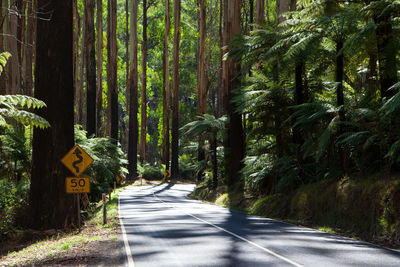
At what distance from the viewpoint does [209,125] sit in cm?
2945

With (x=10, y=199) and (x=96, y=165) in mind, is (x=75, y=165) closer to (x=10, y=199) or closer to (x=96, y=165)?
(x=10, y=199)

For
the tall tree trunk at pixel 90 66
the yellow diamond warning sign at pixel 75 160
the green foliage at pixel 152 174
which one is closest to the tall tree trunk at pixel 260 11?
the tall tree trunk at pixel 90 66

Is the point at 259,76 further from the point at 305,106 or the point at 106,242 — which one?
the point at 106,242

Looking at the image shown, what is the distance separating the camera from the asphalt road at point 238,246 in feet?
29.8

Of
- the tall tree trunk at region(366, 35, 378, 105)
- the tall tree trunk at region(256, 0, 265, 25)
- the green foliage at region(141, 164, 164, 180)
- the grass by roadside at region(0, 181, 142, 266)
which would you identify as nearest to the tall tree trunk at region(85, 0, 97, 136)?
the tall tree trunk at region(256, 0, 265, 25)

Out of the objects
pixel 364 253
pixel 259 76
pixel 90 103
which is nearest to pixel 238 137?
pixel 259 76

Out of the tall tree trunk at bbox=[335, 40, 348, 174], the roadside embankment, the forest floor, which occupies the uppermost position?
the tall tree trunk at bbox=[335, 40, 348, 174]

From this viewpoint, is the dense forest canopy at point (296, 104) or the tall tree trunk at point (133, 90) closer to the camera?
the dense forest canopy at point (296, 104)

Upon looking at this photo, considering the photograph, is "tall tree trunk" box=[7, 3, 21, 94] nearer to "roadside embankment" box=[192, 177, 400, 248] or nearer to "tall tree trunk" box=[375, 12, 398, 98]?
"roadside embankment" box=[192, 177, 400, 248]

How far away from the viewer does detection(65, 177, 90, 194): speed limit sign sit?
15.2 meters

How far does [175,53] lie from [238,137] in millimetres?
23795

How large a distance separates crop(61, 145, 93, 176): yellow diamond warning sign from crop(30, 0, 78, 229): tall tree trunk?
0.58 meters

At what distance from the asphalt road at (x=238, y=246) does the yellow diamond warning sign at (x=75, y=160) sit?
2236mm

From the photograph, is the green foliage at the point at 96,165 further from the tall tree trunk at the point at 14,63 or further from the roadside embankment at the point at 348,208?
the roadside embankment at the point at 348,208
